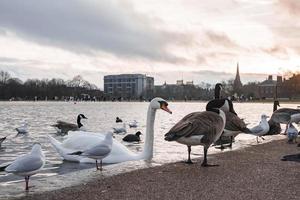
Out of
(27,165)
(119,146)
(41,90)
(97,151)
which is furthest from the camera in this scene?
(41,90)

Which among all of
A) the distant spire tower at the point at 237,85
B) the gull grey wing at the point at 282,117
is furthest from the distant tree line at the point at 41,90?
the gull grey wing at the point at 282,117

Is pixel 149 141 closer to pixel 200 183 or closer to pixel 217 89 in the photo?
pixel 200 183

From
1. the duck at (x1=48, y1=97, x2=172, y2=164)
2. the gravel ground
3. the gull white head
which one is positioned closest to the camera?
the gravel ground

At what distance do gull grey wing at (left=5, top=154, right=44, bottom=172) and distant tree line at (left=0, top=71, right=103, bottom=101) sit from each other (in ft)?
420

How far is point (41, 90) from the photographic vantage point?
13850cm

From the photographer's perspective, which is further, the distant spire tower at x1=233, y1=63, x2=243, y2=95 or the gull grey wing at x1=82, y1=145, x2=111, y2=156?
the distant spire tower at x1=233, y1=63, x2=243, y2=95

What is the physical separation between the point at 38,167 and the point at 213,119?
13.7ft

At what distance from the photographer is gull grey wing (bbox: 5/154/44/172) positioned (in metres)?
8.26

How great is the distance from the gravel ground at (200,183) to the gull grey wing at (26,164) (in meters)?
0.63

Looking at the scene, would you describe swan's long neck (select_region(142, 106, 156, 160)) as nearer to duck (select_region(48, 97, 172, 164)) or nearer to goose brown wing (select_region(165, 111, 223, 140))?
duck (select_region(48, 97, 172, 164))

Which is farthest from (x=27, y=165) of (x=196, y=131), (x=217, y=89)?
(x=217, y=89)

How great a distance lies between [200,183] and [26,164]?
3.33 metres

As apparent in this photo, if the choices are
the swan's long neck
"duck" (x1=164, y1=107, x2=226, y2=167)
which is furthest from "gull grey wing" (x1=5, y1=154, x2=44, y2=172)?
the swan's long neck

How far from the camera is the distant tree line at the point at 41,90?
132625 mm
